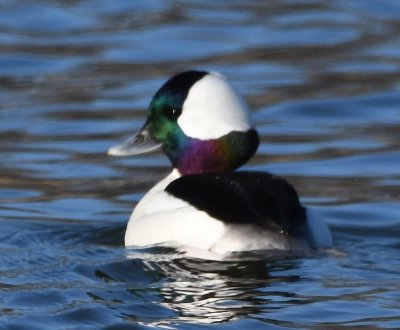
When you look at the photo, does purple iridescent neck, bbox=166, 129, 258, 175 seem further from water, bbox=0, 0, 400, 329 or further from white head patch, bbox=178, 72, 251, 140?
water, bbox=0, 0, 400, 329

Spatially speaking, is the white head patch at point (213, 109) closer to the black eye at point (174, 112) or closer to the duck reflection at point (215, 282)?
the black eye at point (174, 112)

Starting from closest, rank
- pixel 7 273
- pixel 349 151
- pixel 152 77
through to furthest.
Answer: pixel 7 273
pixel 349 151
pixel 152 77

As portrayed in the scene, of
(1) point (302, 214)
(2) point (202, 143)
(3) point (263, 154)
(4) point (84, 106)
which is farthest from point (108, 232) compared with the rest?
(4) point (84, 106)

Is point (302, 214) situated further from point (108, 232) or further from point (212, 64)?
point (212, 64)

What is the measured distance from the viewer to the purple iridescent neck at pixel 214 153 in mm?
8406

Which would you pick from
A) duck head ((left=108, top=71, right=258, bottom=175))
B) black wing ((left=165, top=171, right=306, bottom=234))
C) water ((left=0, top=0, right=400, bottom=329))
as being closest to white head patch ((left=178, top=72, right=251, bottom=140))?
duck head ((left=108, top=71, right=258, bottom=175))

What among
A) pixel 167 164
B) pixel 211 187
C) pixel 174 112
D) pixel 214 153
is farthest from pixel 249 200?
pixel 167 164

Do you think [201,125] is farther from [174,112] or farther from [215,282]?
[215,282]

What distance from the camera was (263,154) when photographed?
11211mm

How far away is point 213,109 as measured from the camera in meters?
8.47

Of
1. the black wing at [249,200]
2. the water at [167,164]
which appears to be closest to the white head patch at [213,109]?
the black wing at [249,200]

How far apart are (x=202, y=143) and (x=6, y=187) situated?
7.21ft

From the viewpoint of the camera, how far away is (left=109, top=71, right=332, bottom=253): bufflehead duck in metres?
7.79

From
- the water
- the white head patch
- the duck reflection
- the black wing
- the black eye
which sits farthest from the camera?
the black eye
